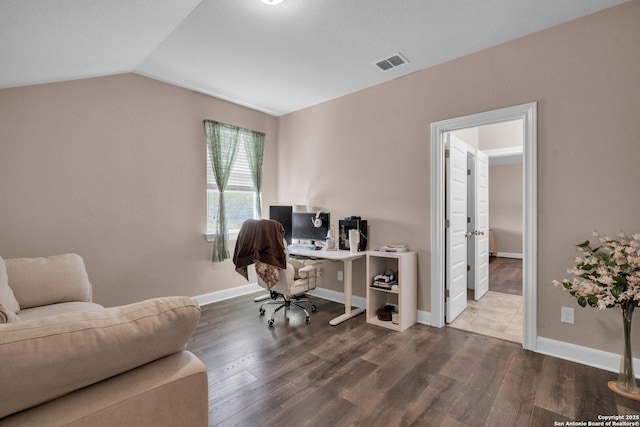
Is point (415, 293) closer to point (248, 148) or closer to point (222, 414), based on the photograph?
point (222, 414)

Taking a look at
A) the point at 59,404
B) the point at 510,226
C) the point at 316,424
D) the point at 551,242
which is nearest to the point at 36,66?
the point at 59,404

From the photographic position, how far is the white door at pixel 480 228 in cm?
398

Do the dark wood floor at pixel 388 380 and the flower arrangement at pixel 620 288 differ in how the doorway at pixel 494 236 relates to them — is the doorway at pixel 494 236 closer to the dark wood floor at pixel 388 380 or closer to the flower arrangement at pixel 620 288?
the dark wood floor at pixel 388 380

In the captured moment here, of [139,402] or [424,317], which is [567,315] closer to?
[424,317]

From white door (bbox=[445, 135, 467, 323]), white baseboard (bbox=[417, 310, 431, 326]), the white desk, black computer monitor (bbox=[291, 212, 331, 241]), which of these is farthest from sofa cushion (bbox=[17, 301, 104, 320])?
white door (bbox=[445, 135, 467, 323])

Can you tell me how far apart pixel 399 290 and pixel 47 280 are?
2986 mm

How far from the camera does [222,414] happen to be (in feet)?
5.89

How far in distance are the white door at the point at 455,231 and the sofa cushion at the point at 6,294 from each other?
141 inches

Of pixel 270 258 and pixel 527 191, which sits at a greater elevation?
pixel 527 191

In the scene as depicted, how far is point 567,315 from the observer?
2.40m

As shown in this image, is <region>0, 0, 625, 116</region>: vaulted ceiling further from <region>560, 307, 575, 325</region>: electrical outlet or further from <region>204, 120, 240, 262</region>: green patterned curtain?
<region>560, 307, 575, 325</region>: electrical outlet

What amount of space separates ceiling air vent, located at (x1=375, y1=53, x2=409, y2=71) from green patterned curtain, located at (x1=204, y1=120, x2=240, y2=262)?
2144mm

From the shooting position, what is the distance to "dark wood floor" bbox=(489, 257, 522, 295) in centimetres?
460

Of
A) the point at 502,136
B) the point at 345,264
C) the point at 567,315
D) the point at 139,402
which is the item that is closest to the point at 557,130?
the point at 567,315
